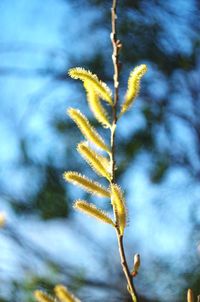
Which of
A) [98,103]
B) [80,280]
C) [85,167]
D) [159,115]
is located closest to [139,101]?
[159,115]

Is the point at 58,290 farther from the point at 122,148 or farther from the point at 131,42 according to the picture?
the point at 131,42

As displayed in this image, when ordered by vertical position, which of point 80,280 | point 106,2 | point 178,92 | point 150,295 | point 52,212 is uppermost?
point 106,2

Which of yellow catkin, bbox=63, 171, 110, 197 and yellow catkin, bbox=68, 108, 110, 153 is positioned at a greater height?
yellow catkin, bbox=68, 108, 110, 153

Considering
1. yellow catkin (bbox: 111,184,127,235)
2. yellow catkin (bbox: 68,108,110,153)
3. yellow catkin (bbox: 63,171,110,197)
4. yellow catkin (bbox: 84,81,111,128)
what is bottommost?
yellow catkin (bbox: 111,184,127,235)

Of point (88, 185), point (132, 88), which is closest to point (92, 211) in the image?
point (88, 185)

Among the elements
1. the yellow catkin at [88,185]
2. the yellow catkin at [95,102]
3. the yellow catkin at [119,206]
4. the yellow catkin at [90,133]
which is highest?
the yellow catkin at [95,102]
